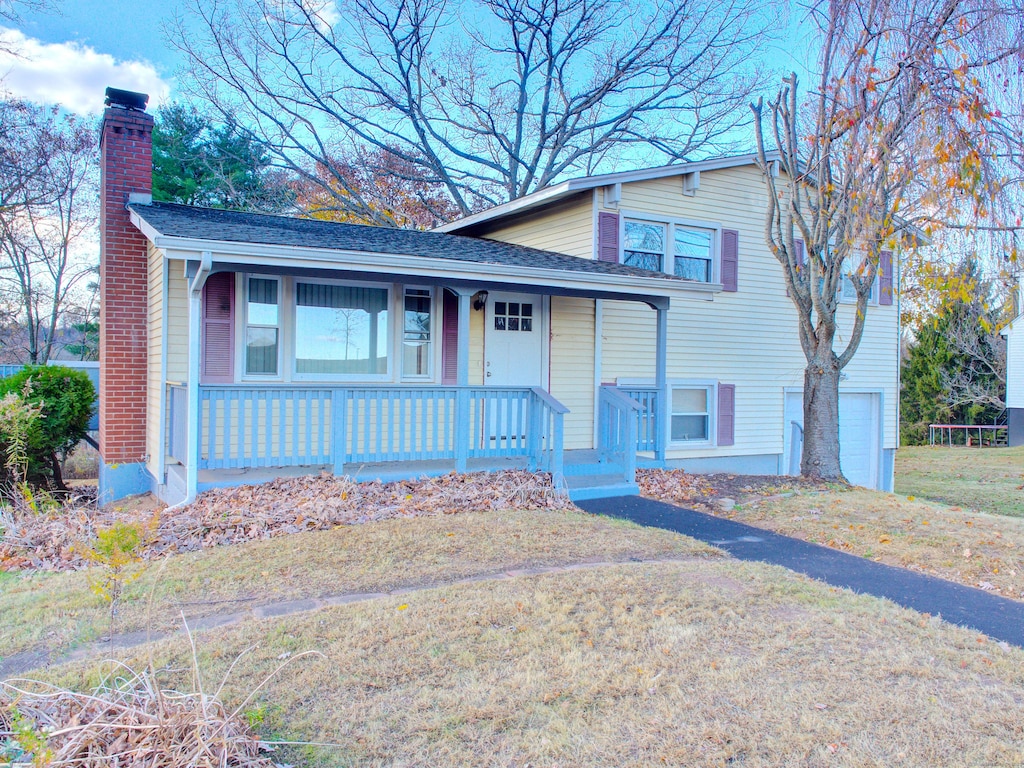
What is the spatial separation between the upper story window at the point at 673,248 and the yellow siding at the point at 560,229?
2.06 ft

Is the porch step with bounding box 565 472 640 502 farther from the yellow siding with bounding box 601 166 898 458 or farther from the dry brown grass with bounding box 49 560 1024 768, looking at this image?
the dry brown grass with bounding box 49 560 1024 768

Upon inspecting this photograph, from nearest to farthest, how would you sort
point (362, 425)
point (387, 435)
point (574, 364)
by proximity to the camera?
1. point (387, 435)
2. point (362, 425)
3. point (574, 364)

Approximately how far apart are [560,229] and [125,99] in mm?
6295

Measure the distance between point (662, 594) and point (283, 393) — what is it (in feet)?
15.8

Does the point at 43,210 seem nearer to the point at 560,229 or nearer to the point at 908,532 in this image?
the point at 560,229

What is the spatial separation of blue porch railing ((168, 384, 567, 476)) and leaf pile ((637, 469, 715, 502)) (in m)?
1.32

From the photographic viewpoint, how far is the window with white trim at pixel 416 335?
995 centimetres

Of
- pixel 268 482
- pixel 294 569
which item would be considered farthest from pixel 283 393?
pixel 294 569

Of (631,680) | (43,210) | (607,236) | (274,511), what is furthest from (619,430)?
(43,210)

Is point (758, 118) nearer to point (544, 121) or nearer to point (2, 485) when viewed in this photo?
point (2, 485)

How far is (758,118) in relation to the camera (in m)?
10.6

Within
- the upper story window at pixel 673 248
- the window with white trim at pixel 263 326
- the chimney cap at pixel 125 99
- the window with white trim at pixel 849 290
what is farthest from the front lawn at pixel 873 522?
the chimney cap at pixel 125 99


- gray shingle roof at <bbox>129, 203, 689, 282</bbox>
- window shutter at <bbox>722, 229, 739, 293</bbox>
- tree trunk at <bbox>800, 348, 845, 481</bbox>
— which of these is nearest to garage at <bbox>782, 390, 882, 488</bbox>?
tree trunk at <bbox>800, 348, 845, 481</bbox>

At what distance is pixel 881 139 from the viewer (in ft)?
29.1
